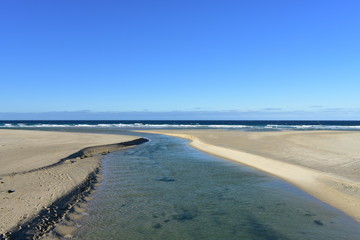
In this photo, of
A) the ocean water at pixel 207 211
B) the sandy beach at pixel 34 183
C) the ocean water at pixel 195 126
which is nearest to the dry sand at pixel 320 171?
the ocean water at pixel 207 211

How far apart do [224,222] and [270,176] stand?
25.6ft

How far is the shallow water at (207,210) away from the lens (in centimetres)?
802

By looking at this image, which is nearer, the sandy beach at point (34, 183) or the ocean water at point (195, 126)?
the sandy beach at point (34, 183)

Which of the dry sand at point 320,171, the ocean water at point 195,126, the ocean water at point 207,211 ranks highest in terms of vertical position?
the ocean water at point 195,126

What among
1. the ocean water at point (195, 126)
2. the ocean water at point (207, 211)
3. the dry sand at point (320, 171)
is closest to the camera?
the ocean water at point (207, 211)

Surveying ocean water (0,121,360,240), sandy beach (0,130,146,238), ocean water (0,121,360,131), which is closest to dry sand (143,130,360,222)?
ocean water (0,121,360,240)

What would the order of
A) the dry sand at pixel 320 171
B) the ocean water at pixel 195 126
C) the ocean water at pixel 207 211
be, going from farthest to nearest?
the ocean water at pixel 195 126 < the dry sand at pixel 320 171 < the ocean water at pixel 207 211

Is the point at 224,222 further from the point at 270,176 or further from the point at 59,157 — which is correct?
the point at 59,157

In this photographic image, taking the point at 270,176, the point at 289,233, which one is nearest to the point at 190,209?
the point at 289,233

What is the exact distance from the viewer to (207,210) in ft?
32.6

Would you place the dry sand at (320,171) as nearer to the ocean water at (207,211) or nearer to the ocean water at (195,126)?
the ocean water at (207,211)

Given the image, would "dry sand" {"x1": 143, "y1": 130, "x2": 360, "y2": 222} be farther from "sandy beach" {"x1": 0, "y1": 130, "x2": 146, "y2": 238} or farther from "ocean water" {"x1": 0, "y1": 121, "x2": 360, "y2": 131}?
"ocean water" {"x1": 0, "y1": 121, "x2": 360, "y2": 131}

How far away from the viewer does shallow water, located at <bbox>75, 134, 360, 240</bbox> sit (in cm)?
802

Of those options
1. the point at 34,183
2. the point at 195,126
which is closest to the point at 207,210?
the point at 34,183
